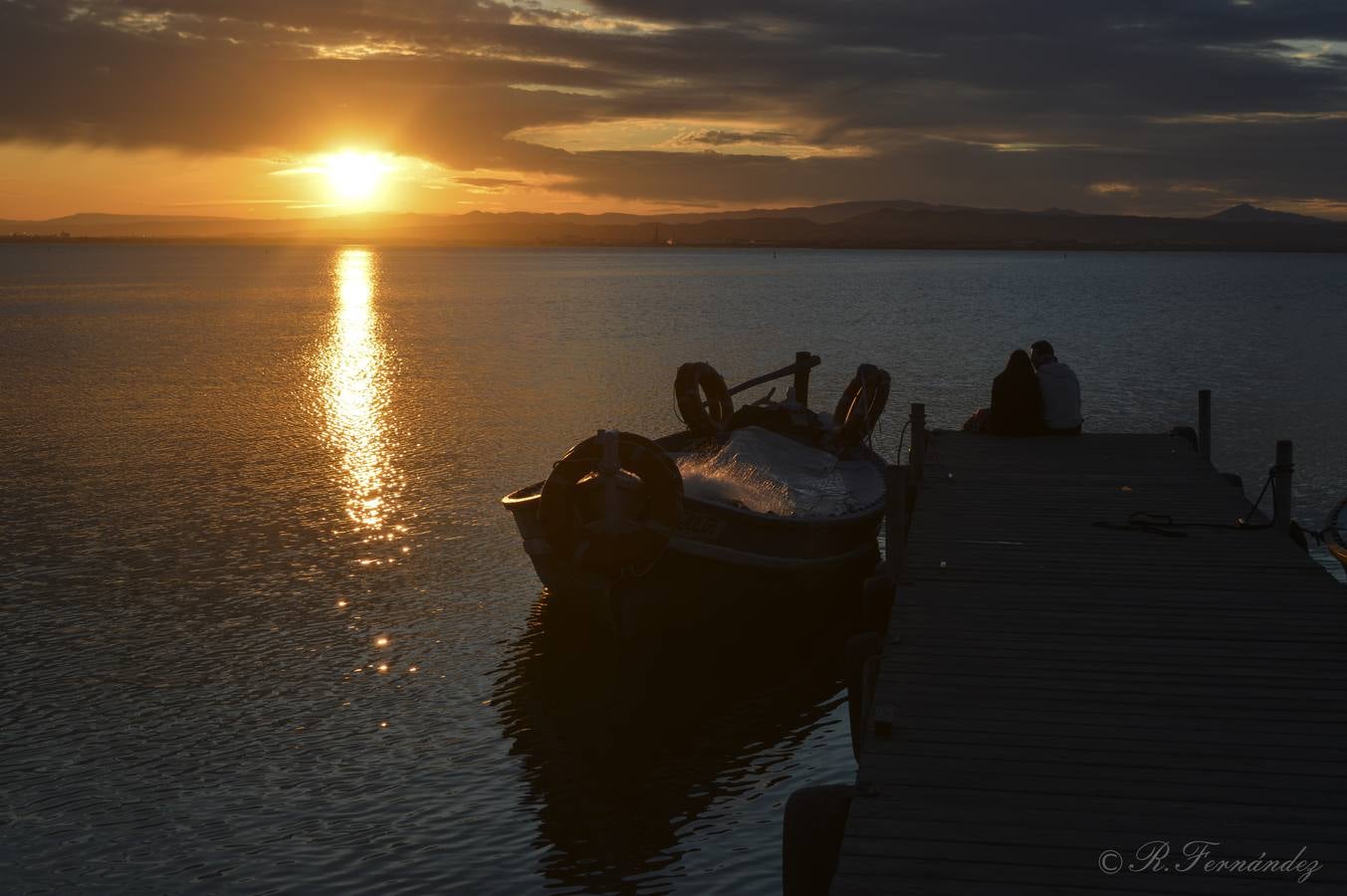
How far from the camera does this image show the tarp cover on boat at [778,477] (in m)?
17.7

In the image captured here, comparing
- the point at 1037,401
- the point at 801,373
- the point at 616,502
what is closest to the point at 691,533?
the point at 616,502

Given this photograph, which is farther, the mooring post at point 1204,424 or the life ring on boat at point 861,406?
the life ring on boat at point 861,406

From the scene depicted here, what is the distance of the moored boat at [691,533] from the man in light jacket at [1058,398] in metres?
3.57

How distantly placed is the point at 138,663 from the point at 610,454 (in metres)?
6.27

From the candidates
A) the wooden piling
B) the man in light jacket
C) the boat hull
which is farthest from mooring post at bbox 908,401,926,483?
the wooden piling

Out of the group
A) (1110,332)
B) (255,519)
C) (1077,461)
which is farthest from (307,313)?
(1077,461)

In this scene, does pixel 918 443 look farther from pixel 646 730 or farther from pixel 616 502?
pixel 646 730

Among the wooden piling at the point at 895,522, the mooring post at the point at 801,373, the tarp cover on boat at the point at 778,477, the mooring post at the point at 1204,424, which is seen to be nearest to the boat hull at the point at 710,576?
the tarp cover on boat at the point at 778,477

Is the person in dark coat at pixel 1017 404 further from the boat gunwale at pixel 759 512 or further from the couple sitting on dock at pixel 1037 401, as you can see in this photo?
the boat gunwale at pixel 759 512

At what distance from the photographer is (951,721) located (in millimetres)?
9344

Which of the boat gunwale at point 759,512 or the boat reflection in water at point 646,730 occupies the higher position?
the boat gunwale at point 759,512

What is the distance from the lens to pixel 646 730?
14.9m

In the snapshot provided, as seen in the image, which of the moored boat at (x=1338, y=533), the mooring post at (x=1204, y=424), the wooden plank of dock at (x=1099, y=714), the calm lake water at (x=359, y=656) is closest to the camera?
the wooden plank of dock at (x=1099, y=714)

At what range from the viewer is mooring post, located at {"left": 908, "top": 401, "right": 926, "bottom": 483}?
1923 centimetres
